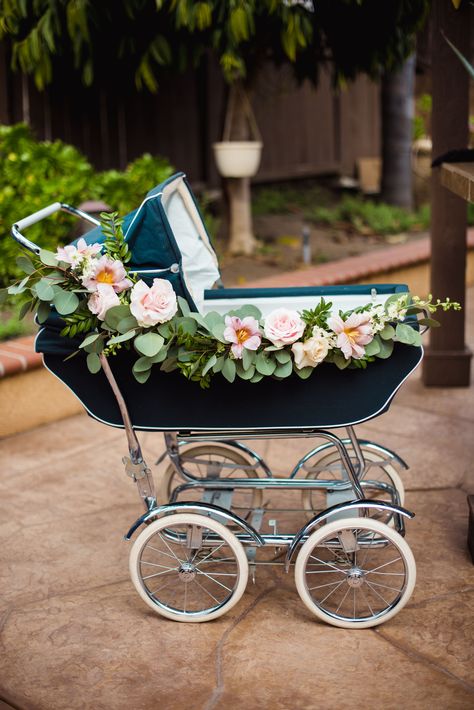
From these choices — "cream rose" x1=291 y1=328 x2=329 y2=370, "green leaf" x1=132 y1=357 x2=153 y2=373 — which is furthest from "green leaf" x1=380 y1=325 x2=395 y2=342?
"green leaf" x1=132 y1=357 x2=153 y2=373

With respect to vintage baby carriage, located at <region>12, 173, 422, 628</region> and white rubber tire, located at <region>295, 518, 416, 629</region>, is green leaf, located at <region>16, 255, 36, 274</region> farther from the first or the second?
white rubber tire, located at <region>295, 518, 416, 629</region>

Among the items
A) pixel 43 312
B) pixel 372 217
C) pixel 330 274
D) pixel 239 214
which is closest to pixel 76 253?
pixel 43 312

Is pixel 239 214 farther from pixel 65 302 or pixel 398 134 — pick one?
pixel 65 302

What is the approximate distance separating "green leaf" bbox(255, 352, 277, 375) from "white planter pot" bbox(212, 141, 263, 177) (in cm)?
480

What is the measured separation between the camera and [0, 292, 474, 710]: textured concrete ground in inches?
94.5

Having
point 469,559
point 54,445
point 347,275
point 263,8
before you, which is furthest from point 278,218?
point 469,559

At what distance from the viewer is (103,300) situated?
8.25ft

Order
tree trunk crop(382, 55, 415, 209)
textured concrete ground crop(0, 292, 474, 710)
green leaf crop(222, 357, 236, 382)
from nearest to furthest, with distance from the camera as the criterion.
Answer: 1. textured concrete ground crop(0, 292, 474, 710)
2. green leaf crop(222, 357, 236, 382)
3. tree trunk crop(382, 55, 415, 209)

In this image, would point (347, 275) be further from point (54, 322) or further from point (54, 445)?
point (54, 322)

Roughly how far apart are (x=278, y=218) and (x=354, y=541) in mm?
6502

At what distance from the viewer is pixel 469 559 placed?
122 inches

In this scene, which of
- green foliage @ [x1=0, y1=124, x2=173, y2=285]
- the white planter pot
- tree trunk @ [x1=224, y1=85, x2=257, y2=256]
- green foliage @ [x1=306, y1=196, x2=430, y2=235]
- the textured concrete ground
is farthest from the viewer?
green foliage @ [x1=306, y1=196, x2=430, y2=235]

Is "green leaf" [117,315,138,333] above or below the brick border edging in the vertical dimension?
above

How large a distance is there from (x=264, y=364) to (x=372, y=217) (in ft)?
21.4
